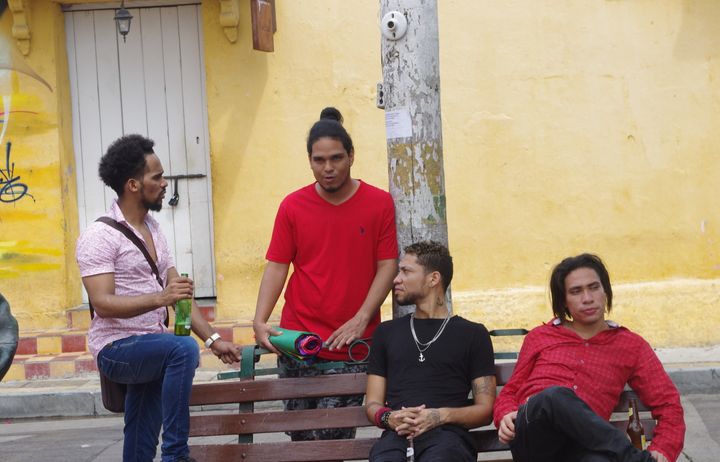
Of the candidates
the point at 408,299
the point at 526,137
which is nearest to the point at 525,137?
the point at 526,137

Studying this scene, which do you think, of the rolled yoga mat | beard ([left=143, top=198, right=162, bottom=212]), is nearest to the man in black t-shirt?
the rolled yoga mat

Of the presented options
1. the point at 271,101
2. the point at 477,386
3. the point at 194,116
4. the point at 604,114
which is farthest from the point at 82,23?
the point at 477,386

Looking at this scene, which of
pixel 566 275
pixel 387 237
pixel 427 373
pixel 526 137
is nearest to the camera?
pixel 427 373

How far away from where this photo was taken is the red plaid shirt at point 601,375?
4484mm

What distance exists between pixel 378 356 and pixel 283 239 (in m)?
0.72

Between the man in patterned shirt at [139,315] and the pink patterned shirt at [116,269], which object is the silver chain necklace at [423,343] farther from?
the pink patterned shirt at [116,269]

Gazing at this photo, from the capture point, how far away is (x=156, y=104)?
32.8ft

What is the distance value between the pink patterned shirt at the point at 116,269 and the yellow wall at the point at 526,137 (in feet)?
15.4

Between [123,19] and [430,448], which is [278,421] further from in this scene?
[123,19]

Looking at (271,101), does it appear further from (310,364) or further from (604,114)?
(310,364)

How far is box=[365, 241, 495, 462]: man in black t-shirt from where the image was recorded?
14.7 ft

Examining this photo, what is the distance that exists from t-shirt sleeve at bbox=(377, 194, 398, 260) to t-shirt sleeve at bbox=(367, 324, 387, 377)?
0.37m

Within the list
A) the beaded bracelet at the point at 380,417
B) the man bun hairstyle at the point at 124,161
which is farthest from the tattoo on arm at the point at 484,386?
the man bun hairstyle at the point at 124,161

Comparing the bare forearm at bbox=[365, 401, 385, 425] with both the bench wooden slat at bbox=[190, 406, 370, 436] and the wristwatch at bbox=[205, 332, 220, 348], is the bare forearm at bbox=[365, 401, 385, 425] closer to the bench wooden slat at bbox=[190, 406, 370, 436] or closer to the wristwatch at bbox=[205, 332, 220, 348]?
the bench wooden slat at bbox=[190, 406, 370, 436]
